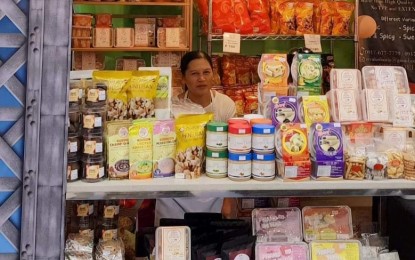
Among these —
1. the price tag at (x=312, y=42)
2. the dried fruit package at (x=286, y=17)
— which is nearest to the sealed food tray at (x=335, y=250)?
the price tag at (x=312, y=42)

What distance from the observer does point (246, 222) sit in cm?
207

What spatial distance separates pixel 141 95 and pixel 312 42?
286cm

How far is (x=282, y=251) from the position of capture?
1.91 meters

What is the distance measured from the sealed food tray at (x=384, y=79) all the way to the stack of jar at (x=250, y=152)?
52cm

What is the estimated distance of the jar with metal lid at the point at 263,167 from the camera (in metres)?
1.83

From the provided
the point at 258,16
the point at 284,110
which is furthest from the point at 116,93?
the point at 258,16

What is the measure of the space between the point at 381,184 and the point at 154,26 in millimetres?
3116

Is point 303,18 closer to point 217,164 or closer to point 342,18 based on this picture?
point 342,18

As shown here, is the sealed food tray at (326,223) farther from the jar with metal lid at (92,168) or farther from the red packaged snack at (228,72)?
the red packaged snack at (228,72)

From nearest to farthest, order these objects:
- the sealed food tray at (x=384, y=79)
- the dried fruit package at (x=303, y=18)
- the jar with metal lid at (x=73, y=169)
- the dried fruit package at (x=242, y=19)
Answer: the jar with metal lid at (x=73, y=169)
the sealed food tray at (x=384, y=79)
the dried fruit package at (x=242, y=19)
the dried fruit package at (x=303, y=18)

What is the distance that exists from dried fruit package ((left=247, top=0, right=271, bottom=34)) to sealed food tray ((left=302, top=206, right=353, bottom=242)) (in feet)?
9.12

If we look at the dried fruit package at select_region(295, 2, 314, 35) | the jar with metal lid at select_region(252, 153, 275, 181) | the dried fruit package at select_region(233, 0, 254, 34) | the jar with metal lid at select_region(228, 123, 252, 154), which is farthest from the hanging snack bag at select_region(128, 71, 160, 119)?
the dried fruit package at select_region(295, 2, 314, 35)

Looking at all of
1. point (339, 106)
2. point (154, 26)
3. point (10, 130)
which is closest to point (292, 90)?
point (339, 106)

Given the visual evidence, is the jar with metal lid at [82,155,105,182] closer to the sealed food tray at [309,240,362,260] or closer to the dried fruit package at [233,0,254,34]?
the sealed food tray at [309,240,362,260]
